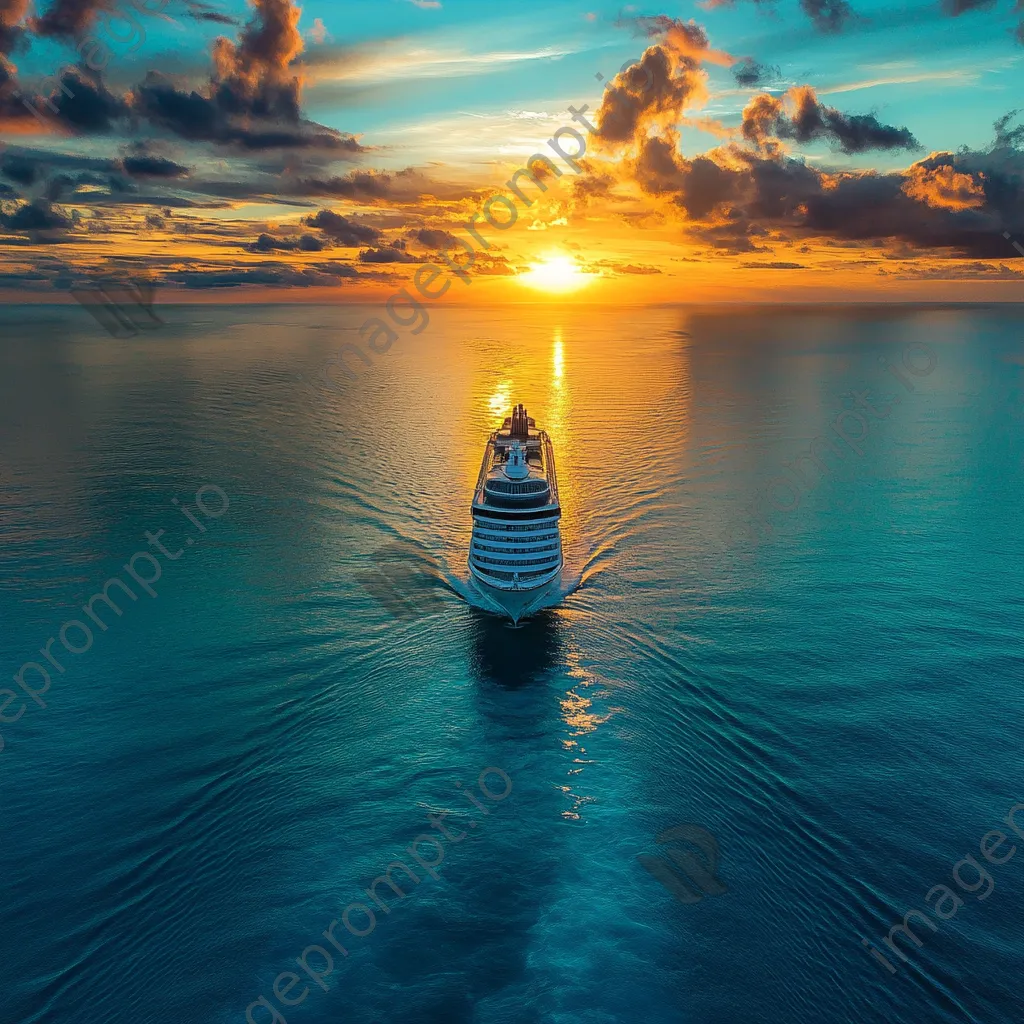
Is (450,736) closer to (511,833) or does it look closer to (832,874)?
(511,833)

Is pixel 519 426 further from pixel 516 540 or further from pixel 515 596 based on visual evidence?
pixel 515 596

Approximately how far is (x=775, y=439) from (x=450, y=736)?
107331mm

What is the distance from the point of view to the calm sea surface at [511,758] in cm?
3531

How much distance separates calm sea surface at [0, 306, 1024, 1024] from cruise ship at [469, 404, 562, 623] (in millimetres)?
3062

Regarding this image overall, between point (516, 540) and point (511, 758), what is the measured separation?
2743cm

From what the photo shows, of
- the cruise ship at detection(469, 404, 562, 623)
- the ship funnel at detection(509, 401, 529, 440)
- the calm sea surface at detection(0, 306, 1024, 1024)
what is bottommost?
the calm sea surface at detection(0, 306, 1024, 1024)

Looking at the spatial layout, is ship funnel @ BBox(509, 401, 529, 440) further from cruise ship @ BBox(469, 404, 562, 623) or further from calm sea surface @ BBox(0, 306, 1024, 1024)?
cruise ship @ BBox(469, 404, 562, 623)

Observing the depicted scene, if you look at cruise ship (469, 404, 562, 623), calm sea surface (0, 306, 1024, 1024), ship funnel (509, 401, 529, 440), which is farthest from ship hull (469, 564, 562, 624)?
ship funnel (509, 401, 529, 440)

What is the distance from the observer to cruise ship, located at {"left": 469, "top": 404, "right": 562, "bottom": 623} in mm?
71750

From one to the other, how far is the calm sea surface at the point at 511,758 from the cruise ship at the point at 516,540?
3.06 meters

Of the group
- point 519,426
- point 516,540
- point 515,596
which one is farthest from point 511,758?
Answer: point 519,426

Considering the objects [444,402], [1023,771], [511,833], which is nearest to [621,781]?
[511,833]

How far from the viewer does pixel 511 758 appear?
5122cm

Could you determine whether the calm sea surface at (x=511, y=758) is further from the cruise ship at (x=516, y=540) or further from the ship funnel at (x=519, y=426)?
the ship funnel at (x=519, y=426)
